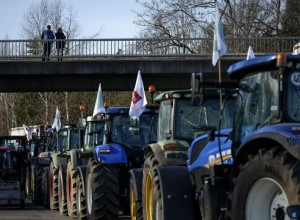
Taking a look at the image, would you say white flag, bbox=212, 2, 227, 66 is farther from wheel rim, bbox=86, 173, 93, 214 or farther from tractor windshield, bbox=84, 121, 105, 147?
tractor windshield, bbox=84, 121, 105, 147

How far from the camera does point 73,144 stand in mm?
23672

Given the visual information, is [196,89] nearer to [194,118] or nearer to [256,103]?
[256,103]

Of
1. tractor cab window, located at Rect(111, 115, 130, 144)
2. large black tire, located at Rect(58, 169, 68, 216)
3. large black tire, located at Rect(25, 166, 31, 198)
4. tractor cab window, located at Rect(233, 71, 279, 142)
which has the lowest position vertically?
large black tire, located at Rect(25, 166, 31, 198)

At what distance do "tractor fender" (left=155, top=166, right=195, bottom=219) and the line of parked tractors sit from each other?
1 cm

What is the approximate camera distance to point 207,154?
10578mm

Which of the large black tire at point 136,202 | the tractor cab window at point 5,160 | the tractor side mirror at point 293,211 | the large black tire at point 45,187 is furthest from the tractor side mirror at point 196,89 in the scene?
the tractor cab window at point 5,160

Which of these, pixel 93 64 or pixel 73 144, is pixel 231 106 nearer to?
pixel 73 144

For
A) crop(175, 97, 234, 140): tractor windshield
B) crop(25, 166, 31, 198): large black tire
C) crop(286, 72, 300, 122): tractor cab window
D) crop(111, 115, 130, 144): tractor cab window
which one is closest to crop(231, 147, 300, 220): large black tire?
crop(286, 72, 300, 122): tractor cab window

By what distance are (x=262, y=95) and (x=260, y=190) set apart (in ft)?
3.86

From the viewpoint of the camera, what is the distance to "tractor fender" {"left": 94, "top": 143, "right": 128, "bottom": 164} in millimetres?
15750

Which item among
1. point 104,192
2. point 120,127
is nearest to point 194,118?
point 104,192

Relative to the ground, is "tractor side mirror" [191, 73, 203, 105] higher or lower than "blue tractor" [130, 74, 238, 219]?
higher

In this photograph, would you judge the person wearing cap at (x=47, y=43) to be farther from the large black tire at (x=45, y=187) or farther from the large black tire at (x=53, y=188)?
the large black tire at (x=53, y=188)

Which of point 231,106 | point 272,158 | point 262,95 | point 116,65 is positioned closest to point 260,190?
point 272,158
